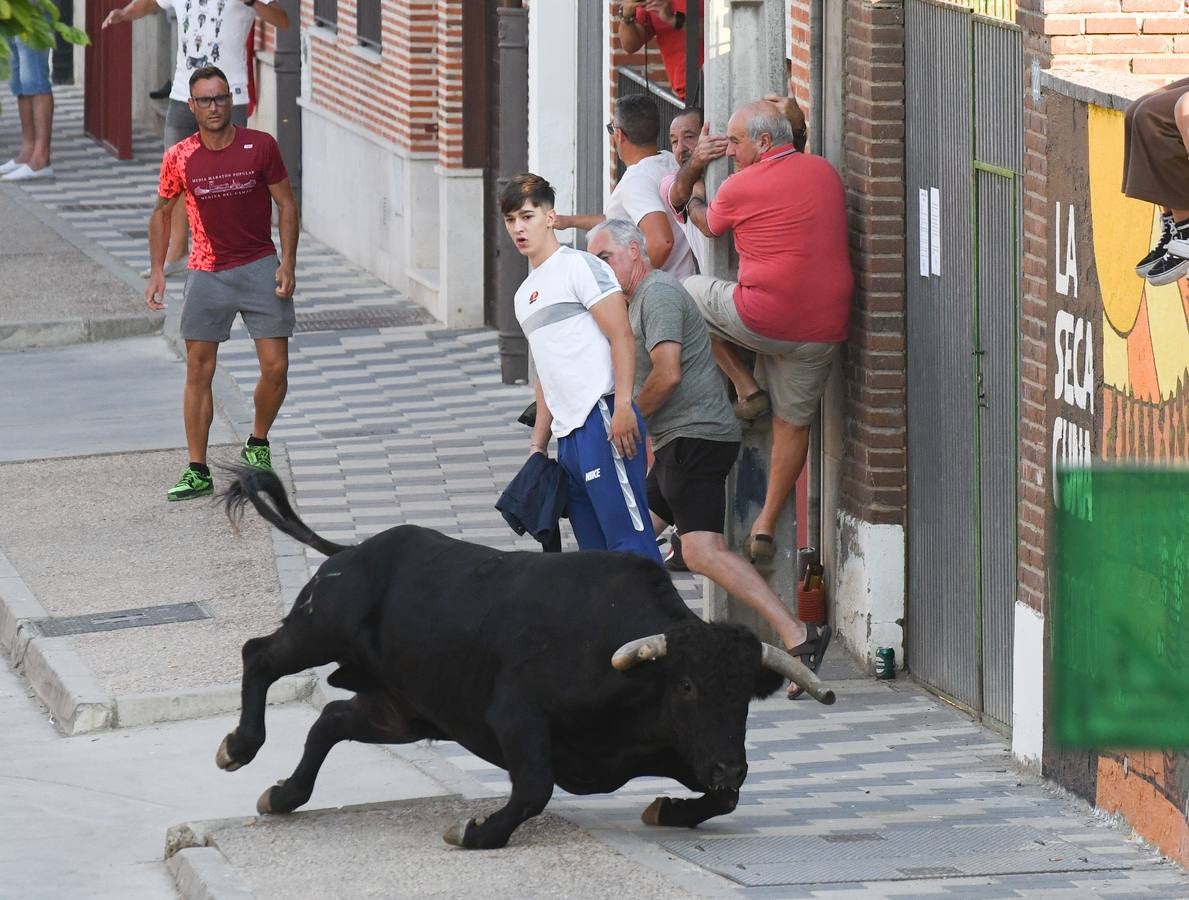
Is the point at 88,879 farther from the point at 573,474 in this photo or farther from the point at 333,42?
the point at 333,42

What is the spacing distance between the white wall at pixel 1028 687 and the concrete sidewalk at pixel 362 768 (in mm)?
118

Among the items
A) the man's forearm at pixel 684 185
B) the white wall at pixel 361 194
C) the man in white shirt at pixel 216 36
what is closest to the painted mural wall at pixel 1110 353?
the man's forearm at pixel 684 185

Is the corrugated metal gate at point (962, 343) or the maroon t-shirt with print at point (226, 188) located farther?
the maroon t-shirt with print at point (226, 188)

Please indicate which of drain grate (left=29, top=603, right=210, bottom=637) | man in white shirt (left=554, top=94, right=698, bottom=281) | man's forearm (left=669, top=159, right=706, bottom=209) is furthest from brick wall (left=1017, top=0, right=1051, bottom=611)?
drain grate (left=29, top=603, right=210, bottom=637)

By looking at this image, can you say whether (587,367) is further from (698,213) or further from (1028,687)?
(1028,687)

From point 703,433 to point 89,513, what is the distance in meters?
4.31

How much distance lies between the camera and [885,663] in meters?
9.97

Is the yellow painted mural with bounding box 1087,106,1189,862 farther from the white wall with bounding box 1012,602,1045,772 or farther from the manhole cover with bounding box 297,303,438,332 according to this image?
the manhole cover with bounding box 297,303,438,332

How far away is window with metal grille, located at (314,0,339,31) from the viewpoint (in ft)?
70.0

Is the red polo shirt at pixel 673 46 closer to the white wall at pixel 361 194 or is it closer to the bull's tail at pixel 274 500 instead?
the white wall at pixel 361 194

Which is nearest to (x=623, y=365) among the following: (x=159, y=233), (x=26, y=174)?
(x=159, y=233)

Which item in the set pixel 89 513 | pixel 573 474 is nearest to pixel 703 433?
pixel 573 474

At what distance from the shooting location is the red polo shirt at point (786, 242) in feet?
31.6

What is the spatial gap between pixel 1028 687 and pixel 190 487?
562cm
